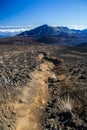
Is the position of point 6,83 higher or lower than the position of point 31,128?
higher

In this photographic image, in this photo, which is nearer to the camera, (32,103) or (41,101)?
(32,103)

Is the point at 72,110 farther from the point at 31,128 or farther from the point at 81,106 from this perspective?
the point at 31,128

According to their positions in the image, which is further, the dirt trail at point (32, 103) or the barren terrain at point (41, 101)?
the dirt trail at point (32, 103)

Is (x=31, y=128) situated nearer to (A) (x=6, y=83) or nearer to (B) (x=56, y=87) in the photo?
(A) (x=6, y=83)

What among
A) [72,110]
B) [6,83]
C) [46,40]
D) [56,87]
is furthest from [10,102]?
[46,40]

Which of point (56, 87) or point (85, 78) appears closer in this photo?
point (56, 87)

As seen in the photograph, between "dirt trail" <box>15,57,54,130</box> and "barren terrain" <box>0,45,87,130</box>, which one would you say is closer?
"barren terrain" <box>0,45,87,130</box>

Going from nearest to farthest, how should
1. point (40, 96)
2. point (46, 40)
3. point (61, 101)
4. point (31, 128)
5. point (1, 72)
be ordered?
point (31, 128) → point (61, 101) → point (40, 96) → point (1, 72) → point (46, 40)

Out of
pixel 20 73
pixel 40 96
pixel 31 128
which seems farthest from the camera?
pixel 20 73

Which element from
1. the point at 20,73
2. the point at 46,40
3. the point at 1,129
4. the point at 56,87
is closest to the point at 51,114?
the point at 1,129
